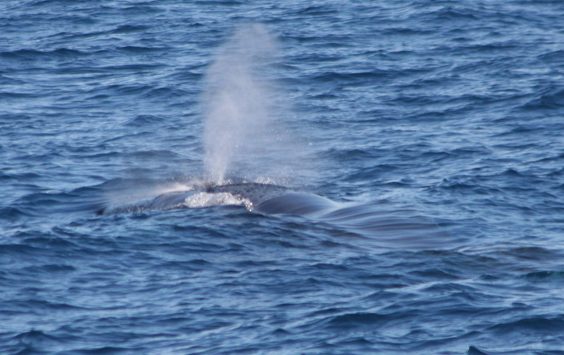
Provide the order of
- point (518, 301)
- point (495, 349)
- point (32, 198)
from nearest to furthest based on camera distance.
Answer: point (495, 349) < point (518, 301) < point (32, 198)

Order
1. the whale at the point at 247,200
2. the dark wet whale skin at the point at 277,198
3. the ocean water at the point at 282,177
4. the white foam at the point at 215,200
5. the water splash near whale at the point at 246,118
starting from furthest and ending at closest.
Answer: the water splash near whale at the point at 246,118, the white foam at the point at 215,200, the whale at the point at 247,200, the dark wet whale skin at the point at 277,198, the ocean water at the point at 282,177

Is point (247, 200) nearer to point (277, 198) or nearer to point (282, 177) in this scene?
point (277, 198)

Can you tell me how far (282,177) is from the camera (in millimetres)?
37469

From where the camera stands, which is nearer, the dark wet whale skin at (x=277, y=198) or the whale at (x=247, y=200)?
the dark wet whale skin at (x=277, y=198)

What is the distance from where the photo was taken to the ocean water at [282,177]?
24484mm

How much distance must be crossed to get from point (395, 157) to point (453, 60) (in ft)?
39.0

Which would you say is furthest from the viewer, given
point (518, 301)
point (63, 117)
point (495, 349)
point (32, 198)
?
point (63, 117)

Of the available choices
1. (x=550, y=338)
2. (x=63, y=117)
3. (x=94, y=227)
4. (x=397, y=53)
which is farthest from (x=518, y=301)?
(x=397, y=53)

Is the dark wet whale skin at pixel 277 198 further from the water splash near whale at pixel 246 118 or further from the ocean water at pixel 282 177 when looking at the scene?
the water splash near whale at pixel 246 118

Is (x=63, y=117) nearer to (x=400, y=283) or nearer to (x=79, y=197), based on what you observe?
(x=79, y=197)

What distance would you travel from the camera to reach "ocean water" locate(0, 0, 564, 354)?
24.5 metres

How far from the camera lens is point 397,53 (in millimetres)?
51250

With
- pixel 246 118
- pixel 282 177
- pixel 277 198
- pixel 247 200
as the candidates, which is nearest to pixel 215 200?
pixel 247 200

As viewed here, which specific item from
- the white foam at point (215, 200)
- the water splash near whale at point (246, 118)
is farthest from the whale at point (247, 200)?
the water splash near whale at point (246, 118)
